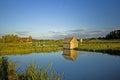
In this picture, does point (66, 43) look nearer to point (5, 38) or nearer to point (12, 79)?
point (5, 38)

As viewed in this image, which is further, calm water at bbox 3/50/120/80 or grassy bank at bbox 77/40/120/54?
grassy bank at bbox 77/40/120/54

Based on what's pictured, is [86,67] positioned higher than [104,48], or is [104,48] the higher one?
[104,48]

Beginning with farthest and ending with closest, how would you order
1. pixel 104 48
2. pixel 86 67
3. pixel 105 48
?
pixel 104 48, pixel 105 48, pixel 86 67

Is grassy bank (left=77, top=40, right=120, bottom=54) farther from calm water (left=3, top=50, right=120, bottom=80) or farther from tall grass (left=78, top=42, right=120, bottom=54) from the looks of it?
calm water (left=3, top=50, right=120, bottom=80)

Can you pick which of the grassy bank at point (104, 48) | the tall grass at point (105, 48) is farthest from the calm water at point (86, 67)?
the tall grass at point (105, 48)

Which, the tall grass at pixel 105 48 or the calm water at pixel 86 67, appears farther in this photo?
the tall grass at pixel 105 48

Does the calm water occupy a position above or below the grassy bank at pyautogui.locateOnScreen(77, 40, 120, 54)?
below

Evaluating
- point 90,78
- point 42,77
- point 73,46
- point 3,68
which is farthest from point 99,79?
point 73,46

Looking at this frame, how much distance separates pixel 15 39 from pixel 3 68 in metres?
64.6

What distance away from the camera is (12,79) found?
6602 millimetres

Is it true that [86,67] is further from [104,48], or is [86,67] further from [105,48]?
[104,48]

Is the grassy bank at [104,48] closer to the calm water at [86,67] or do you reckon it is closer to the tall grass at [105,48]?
the tall grass at [105,48]

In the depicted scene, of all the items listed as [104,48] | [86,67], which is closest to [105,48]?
[104,48]

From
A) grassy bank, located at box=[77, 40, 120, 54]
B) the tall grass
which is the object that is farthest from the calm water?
the tall grass
